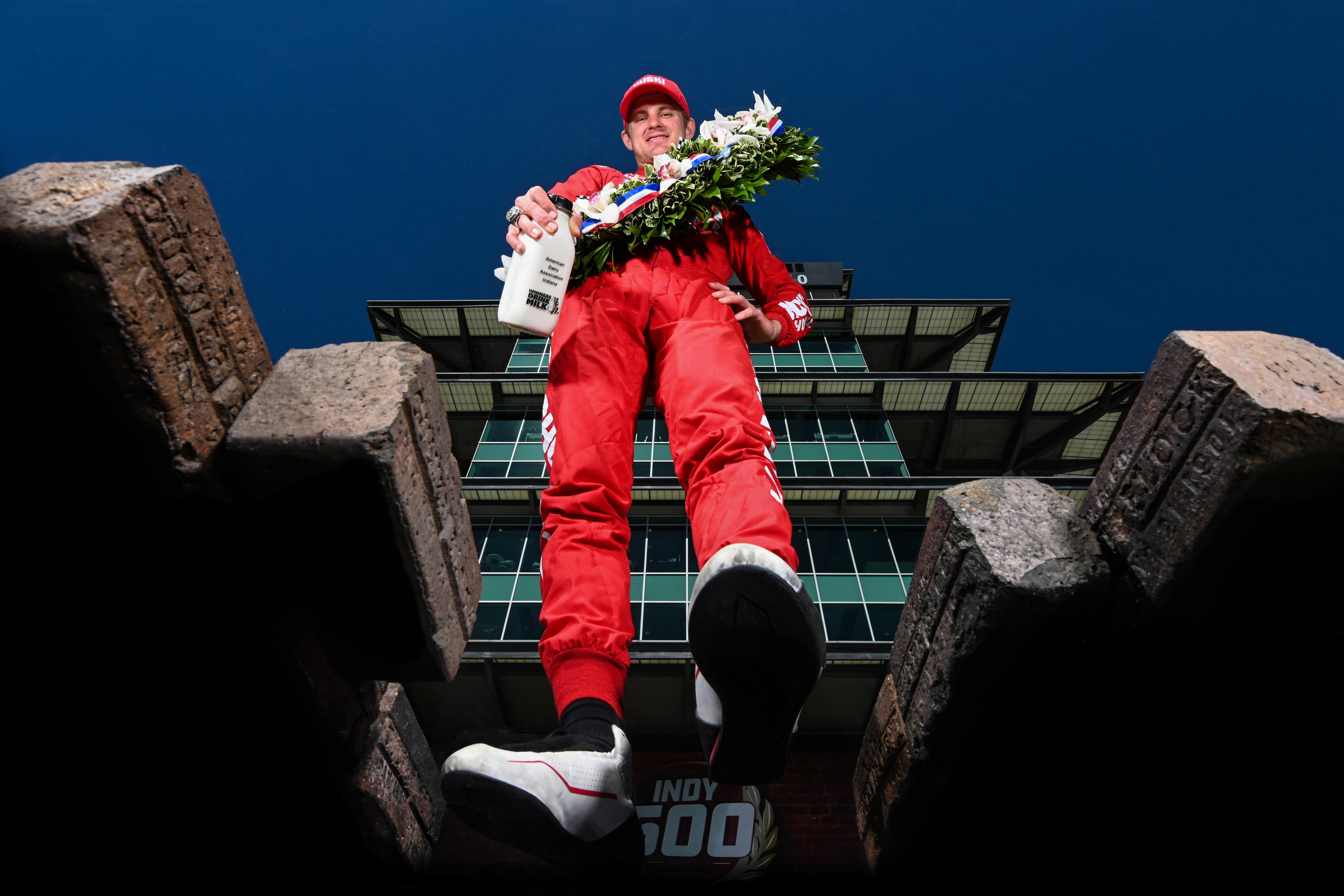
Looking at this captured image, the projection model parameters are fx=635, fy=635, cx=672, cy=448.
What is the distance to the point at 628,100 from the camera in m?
3.96

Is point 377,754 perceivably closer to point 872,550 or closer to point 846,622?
point 846,622

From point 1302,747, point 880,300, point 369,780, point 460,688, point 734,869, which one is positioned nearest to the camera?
point 1302,747

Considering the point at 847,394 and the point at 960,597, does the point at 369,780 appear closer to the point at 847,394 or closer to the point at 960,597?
the point at 960,597

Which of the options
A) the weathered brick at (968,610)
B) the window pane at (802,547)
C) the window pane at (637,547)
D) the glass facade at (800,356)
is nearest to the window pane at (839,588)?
the window pane at (802,547)

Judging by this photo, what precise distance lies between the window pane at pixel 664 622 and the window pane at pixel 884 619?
→ 346 centimetres

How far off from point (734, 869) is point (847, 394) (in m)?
11.8

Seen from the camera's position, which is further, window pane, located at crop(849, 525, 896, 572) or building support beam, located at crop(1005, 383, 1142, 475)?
building support beam, located at crop(1005, 383, 1142, 475)

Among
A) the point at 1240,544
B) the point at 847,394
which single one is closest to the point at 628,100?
the point at 1240,544

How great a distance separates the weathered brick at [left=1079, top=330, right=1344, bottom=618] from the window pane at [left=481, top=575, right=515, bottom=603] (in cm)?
1074

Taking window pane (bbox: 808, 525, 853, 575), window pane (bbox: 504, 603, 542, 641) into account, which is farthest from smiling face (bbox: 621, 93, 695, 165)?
window pane (bbox: 808, 525, 853, 575)

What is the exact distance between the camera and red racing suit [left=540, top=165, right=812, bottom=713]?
2236mm

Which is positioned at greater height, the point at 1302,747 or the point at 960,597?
the point at 960,597

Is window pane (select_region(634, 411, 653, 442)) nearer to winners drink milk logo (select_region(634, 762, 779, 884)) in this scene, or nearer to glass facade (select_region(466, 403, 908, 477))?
glass facade (select_region(466, 403, 908, 477))

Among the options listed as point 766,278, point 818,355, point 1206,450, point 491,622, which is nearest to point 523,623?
point 491,622
